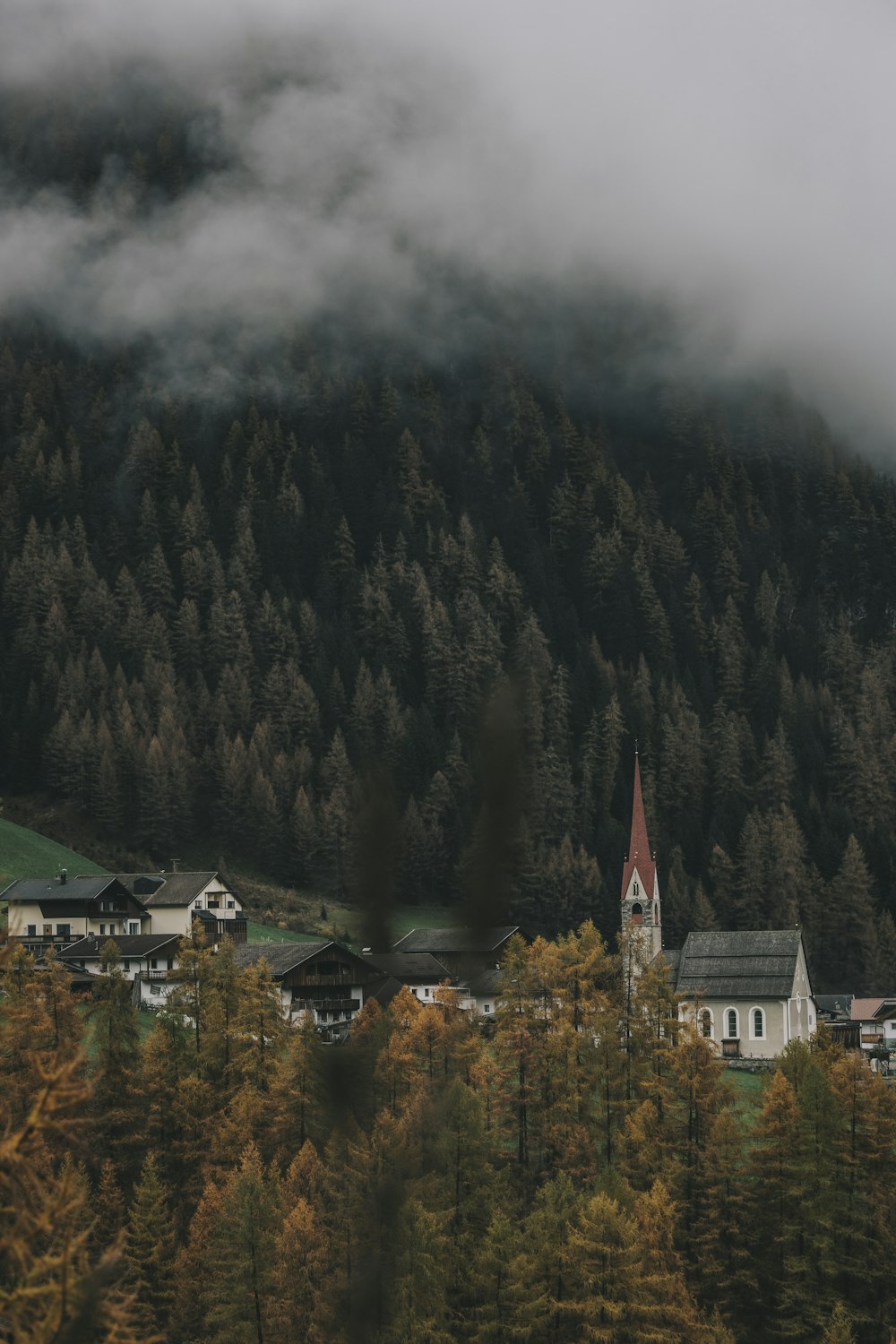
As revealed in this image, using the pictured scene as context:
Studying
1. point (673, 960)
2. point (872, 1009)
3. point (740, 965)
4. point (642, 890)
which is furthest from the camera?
point (642, 890)

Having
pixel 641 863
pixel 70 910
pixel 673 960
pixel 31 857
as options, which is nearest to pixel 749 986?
pixel 673 960

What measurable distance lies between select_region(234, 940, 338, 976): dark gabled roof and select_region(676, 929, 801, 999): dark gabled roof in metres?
25.1

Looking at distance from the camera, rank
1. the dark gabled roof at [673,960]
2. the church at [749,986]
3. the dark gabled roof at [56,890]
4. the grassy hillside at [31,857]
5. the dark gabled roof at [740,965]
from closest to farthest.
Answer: the church at [749,986], the dark gabled roof at [740,965], the dark gabled roof at [673,960], the dark gabled roof at [56,890], the grassy hillside at [31,857]

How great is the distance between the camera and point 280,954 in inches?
4080

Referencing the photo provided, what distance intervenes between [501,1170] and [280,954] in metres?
37.4

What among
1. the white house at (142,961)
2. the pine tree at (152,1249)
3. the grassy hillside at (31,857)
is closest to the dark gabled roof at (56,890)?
the grassy hillside at (31,857)

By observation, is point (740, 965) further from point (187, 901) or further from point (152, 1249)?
point (152, 1249)

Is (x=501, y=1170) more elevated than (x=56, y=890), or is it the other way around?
(x=56, y=890)

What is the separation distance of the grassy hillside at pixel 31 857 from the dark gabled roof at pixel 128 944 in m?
19.6

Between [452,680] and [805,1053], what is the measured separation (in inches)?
4658

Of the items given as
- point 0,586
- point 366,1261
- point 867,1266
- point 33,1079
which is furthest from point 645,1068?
point 0,586

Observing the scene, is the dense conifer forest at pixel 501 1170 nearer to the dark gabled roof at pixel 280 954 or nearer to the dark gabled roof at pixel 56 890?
the dark gabled roof at pixel 280 954

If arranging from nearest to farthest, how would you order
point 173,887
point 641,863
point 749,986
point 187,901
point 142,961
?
point 749,986, point 142,961, point 187,901, point 173,887, point 641,863

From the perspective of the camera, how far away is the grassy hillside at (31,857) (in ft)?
441
